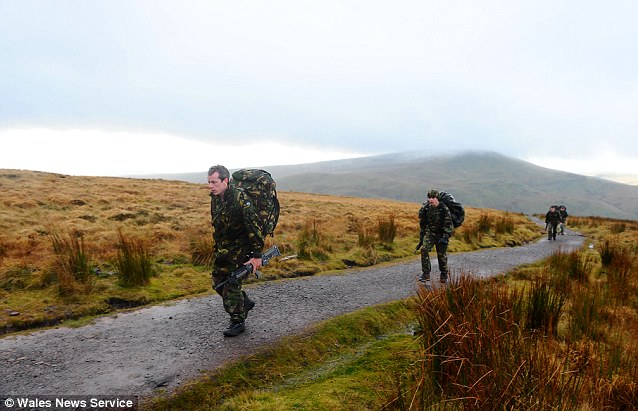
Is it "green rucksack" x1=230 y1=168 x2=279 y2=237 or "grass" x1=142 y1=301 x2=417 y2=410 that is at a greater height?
"green rucksack" x1=230 y1=168 x2=279 y2=237

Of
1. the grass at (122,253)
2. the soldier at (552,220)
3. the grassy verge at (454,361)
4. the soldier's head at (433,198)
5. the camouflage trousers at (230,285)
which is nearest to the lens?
the grassy verge at (454,361)

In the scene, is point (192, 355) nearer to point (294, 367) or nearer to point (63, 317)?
point (294, 367)

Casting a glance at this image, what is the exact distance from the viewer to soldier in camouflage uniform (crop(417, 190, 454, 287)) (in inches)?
325

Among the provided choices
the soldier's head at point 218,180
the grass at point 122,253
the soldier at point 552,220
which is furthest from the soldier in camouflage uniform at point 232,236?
the soldier at point 552,220

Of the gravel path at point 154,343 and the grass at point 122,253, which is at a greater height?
the grass at point 122,253

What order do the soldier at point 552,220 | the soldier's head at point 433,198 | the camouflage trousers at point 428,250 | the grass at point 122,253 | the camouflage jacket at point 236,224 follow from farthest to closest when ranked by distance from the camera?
1. the soldier at point 552,220
2. the camouflage trousers at point 428,250
3. the soldier's head at point 433,198
4. the grass at point 122,253
5. the camouflage jacket at point 236,224

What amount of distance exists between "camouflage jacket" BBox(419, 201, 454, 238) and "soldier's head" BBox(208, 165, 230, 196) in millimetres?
5358

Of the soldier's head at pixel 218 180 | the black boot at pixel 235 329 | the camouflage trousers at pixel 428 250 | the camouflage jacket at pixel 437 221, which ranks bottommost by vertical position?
the black boot at pixel 235 329

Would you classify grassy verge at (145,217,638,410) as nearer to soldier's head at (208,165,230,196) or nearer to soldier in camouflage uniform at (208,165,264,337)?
soldier in camouflage uniform at (208,165,264,337)

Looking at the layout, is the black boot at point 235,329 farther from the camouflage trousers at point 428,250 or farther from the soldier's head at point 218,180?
the camouflage trousers at point 428,250

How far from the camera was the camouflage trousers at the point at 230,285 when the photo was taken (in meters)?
5.09

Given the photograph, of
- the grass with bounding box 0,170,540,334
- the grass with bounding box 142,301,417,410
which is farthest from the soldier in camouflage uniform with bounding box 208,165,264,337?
the grass with bounding box 0,170,540,334

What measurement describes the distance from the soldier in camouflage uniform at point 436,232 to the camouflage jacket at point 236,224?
477 centimetres

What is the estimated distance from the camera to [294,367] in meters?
4.57
